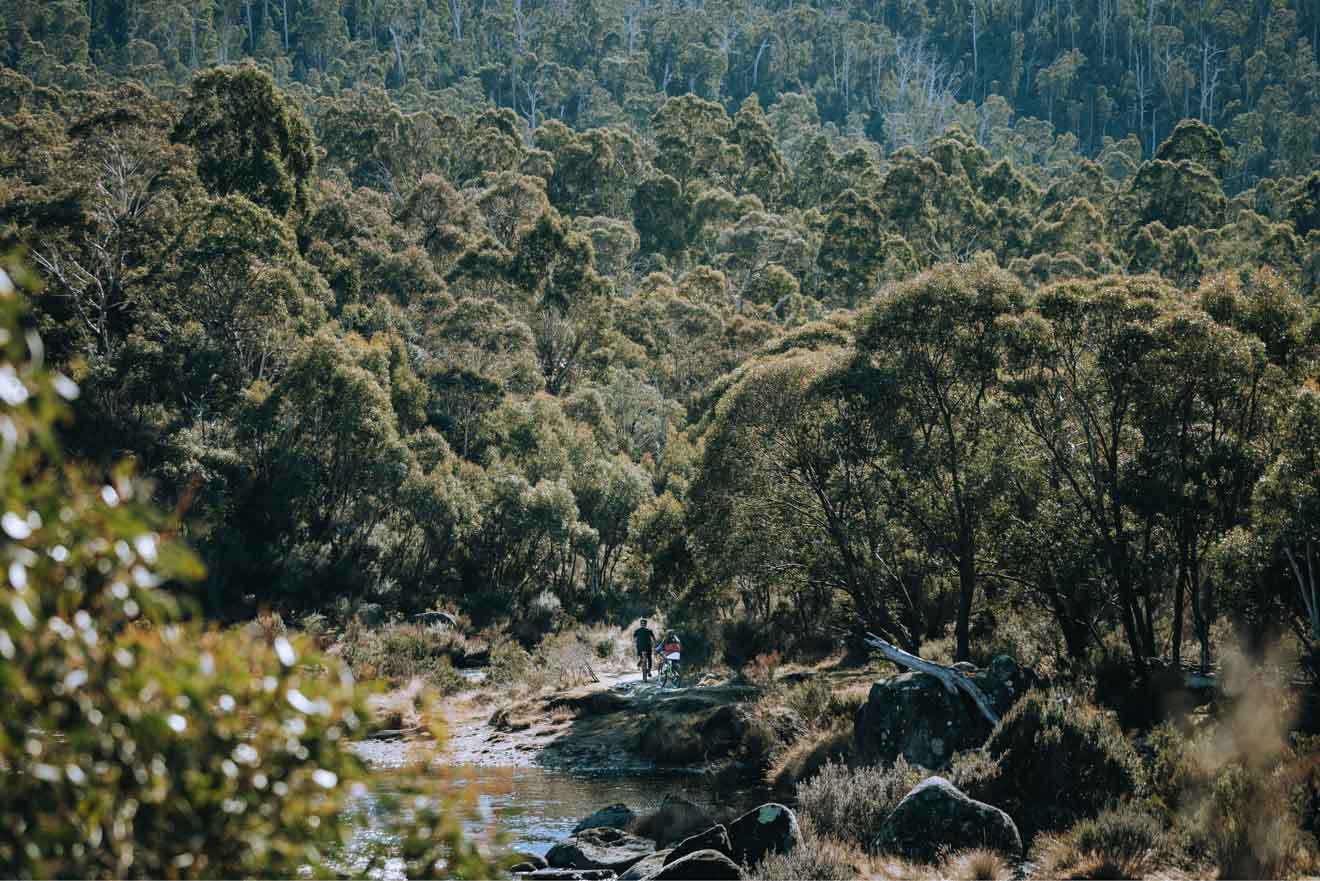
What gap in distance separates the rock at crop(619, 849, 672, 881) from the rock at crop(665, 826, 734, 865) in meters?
0.15

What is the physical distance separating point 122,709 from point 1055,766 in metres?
12.8

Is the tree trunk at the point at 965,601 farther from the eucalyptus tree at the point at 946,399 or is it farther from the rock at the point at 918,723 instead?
the rock at the point at 918,723

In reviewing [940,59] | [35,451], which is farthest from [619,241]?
[940,59]

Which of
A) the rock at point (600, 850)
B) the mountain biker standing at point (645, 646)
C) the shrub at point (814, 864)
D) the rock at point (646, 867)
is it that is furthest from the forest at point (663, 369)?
the shrub at point (814, 864)

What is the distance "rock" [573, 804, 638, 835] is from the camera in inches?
642

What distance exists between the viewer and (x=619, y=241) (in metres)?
74.1

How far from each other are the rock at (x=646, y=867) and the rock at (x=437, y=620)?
23.2 m

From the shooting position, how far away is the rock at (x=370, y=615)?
119ft

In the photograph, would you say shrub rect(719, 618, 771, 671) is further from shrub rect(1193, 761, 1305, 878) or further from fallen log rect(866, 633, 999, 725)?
shrub rect(1193, 761, 1305, 878)

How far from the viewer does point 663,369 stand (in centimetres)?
6166

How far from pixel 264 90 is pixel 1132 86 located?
124 m

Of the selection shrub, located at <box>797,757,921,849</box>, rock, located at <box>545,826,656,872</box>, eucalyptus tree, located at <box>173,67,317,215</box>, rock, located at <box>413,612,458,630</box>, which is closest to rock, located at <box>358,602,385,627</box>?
rock, located at <box>413,612,458,630</box>

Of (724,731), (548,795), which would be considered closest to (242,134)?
(724,731)

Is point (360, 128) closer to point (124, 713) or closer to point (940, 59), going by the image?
point (124, 713)
